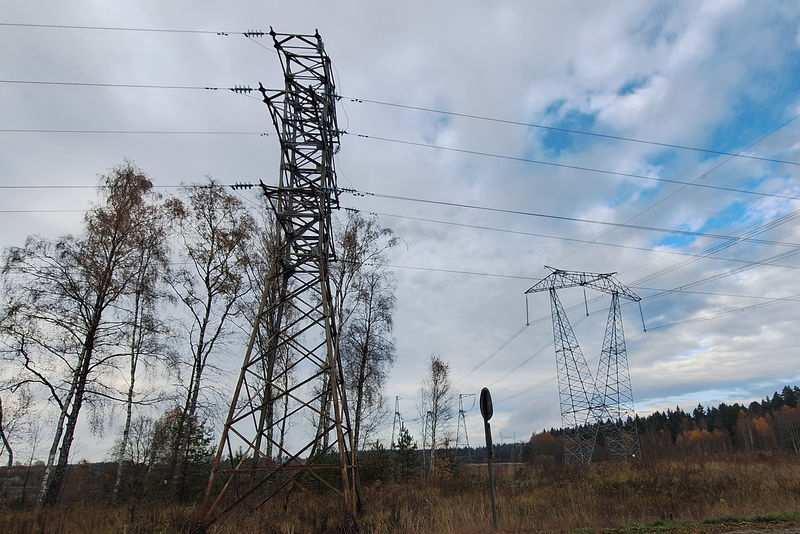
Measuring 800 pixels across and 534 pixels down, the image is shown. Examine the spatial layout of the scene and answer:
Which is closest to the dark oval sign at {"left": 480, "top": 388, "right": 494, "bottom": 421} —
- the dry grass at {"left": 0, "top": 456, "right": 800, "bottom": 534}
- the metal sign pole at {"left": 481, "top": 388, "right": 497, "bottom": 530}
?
the metal sign pole at {"left": 481, "top": 388, "right": 497, "bottom": 530}

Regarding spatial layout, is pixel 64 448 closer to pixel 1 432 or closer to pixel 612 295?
pixel 1 432

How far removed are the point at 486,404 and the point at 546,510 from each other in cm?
519

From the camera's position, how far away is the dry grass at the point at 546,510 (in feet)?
30.7

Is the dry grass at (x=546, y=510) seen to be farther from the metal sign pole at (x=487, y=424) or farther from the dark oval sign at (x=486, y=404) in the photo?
the dark oval sign at (x=486, y=404)

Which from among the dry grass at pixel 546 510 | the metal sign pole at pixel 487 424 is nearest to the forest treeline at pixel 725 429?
the dry grass at pixel 546 510

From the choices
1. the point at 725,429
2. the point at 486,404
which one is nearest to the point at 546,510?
the point at 486,404

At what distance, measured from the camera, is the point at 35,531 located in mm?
9438

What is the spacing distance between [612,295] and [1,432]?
33.0m

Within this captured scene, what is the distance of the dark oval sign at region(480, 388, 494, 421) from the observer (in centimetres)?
864

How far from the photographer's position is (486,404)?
8898 mm

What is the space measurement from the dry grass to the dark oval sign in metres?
2.26

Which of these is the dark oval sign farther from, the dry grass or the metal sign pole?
the dry grass

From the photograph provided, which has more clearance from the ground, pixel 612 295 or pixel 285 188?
pixel 612 295

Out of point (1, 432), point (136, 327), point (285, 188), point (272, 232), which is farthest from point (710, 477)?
point (1, 432)
